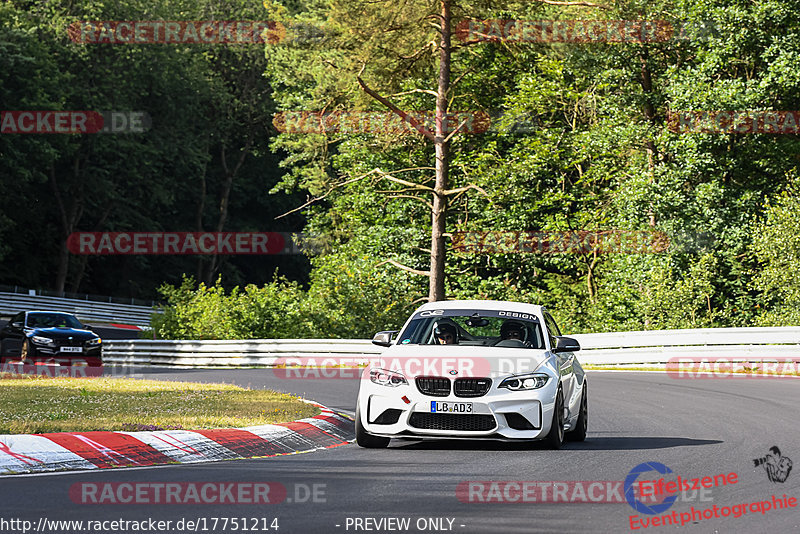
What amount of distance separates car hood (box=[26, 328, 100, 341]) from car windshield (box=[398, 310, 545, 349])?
63.8ft

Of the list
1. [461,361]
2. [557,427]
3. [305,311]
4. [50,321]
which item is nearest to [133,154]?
[305,311]

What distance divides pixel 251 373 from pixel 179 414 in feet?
51.8

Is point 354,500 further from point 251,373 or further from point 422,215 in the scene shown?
point 422,215

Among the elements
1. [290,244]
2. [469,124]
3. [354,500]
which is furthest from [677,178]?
[290,244]

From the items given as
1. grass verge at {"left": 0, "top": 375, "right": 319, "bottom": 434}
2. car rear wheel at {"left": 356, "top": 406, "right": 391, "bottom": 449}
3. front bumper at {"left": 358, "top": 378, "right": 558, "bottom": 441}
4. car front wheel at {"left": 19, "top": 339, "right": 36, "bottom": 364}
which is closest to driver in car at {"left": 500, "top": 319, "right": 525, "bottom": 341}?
front bumper at {"left": 358, "top": 378, "right": 558, "bottom": 441}

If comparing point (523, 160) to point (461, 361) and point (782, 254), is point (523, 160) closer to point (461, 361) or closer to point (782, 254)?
point (782, 254)

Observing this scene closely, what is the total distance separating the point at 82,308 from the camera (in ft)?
217

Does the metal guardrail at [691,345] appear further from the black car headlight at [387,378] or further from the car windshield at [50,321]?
the black car headlight at [387,378]

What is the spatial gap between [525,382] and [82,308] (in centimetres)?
5777

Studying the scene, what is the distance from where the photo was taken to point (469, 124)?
45719mm

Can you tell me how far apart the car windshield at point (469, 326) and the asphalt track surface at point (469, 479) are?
1154mm

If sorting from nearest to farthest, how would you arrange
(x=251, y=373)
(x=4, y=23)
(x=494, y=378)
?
1. (x=494, y=378)
2. (x=251, y=373)
3. (x=4, y=23)

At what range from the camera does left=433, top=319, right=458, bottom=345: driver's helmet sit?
42.9ft

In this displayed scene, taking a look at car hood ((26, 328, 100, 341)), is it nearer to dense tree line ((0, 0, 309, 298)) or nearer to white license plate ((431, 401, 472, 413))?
white license plate ((431, 401, 472, 413))
